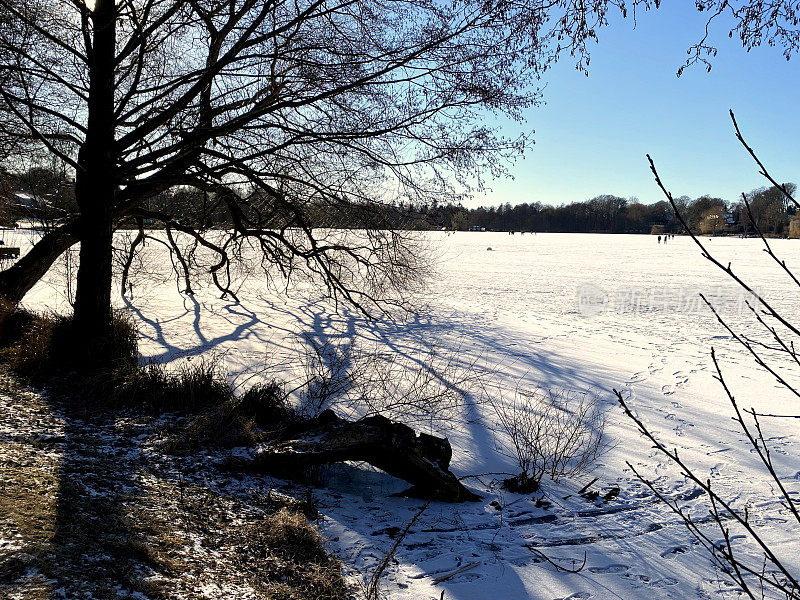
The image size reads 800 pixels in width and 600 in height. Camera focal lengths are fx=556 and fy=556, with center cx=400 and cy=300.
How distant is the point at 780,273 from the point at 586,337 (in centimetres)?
2465

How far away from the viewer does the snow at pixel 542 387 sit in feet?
14.3

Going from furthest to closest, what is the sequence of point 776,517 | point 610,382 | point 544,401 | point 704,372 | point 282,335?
point 282,335 → point 704,372 → point 610,382 → point 544,401 → point 776,517

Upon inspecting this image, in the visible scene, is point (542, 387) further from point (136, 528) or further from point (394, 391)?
point (136, 528)

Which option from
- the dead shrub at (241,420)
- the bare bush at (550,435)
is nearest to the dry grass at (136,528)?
the dead shrub at (241,420)

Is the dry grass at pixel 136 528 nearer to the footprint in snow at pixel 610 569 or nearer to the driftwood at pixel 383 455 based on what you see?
the driftwood at pixel 383 455

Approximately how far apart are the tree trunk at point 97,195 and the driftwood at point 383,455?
3.76 meters

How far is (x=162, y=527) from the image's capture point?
4.02m

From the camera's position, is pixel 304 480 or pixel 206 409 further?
pixel 206 409

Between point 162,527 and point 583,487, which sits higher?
point 162,527

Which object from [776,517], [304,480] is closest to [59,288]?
[304,480]

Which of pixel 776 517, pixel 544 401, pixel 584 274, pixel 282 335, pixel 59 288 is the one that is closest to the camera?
pixel 776 517

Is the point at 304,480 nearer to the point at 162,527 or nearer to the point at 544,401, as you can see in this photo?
the point at 162,527

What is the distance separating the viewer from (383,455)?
5457 mm

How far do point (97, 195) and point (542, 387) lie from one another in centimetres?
749
